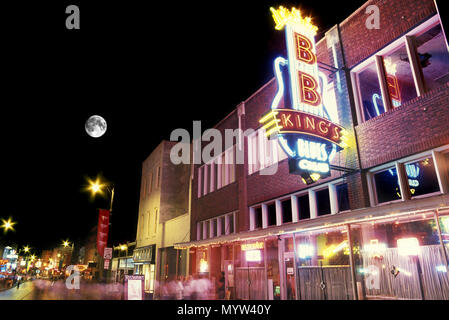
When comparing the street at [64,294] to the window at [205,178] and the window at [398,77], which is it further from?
the window at [398,77]

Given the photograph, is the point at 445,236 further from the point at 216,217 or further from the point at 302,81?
the point at 216,217

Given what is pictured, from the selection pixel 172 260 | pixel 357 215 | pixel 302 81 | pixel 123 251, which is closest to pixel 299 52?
pixel 302 81

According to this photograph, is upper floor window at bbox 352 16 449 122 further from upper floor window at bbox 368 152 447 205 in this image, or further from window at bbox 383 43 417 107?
upper floor window at bbox 368 152 447 205

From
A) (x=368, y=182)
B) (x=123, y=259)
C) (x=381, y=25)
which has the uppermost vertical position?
(x=381, y=25)

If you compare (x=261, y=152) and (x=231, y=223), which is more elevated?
(x=261, y=152)

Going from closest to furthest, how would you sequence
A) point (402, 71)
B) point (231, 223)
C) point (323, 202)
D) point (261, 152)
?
point (402, 71), point (323, 202), point (261, 152), point (231, 223)

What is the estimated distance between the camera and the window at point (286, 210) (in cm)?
1497

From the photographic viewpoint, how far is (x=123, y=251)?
4581cm

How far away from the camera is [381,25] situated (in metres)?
11.5

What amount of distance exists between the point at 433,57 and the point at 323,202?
21.8 feet

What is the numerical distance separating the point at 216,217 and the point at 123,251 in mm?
30236

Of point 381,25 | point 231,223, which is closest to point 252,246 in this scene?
point 231,223

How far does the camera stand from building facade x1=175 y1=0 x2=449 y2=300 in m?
8.50

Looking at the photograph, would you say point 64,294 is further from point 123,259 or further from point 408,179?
point 408,179
